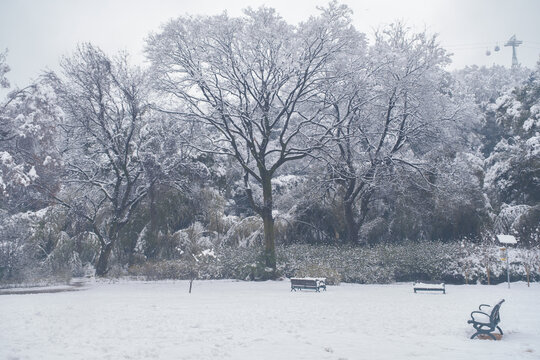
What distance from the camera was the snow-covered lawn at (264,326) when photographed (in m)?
7.74

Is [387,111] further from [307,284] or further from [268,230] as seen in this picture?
[307,284]

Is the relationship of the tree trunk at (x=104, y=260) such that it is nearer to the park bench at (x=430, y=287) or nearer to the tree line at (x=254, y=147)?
the tree line at (x=254, y=147)

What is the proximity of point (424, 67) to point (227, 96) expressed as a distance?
32.3 feet

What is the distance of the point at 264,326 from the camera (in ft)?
32.8

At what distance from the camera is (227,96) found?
22938 mm

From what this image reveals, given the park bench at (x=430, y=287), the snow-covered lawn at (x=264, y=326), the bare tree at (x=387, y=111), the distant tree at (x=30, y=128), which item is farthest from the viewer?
the bare tree at (x=387, y=111)

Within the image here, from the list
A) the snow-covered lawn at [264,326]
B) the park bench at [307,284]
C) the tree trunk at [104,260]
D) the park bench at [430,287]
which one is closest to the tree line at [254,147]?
the tree trunk at [104,260]

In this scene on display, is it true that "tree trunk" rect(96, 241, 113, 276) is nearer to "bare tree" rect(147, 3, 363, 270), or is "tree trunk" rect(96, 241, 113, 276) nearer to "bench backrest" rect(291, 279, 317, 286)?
"bare tree" rect(147, 3, 363, 270)

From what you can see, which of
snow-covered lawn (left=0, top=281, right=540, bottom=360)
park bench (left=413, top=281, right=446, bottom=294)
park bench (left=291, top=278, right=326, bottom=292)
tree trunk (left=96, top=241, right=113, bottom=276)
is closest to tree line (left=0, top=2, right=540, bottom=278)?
tree trunk (left=96, top=241, right=113, bottom=276)

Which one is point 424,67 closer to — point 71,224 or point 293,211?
point 293,211

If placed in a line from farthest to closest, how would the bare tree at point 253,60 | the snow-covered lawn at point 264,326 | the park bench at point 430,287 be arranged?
the bare tree at point 253,60 → the park bench at point 430,287 → the snow-covered lawn at point 264,326

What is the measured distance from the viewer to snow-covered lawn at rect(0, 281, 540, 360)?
7.74 metres

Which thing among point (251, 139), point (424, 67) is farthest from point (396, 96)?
point (251, 139)

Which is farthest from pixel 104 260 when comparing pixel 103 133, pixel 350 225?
pixel 350 225
